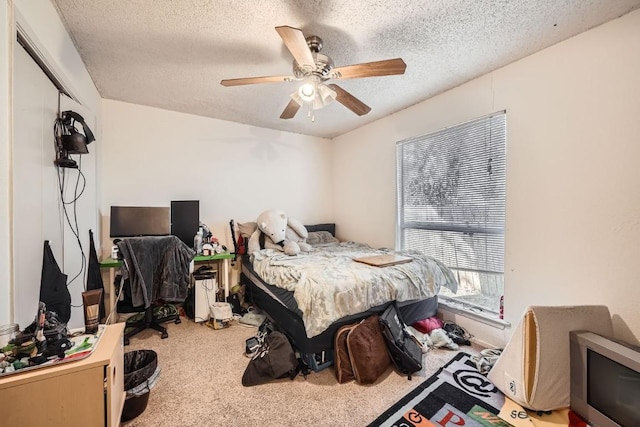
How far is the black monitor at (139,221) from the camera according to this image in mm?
2771

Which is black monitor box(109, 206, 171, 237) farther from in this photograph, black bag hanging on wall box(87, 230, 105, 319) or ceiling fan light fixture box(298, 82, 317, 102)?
ceiling fan light fixture box(298, 82, 317, 102)

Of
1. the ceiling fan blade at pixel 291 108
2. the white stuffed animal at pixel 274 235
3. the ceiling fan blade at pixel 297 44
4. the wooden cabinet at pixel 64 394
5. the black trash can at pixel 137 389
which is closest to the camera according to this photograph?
the wooden cabinet at pixel 64 394

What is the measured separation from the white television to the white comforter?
1064mm

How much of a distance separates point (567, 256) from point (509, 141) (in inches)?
40.2

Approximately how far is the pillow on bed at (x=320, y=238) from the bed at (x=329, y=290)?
2.73 feet

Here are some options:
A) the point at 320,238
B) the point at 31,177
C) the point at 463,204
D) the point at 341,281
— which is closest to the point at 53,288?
the point at 31,177

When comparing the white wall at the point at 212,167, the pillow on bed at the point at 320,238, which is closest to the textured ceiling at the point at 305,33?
the white wall at the point at 212,167

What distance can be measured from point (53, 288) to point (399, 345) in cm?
232

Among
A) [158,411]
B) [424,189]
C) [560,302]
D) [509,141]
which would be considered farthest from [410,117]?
[158,411]

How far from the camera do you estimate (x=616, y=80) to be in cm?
169

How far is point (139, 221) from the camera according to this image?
2863mm

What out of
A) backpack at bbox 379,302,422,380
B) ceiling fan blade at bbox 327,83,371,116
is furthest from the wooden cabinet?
ceiling fan blade at bbox 327,83,371,116

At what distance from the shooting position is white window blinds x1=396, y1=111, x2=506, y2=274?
Result: 2.41 metres

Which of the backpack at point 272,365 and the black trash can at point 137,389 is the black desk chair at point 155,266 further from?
the backpack at point 272,365
